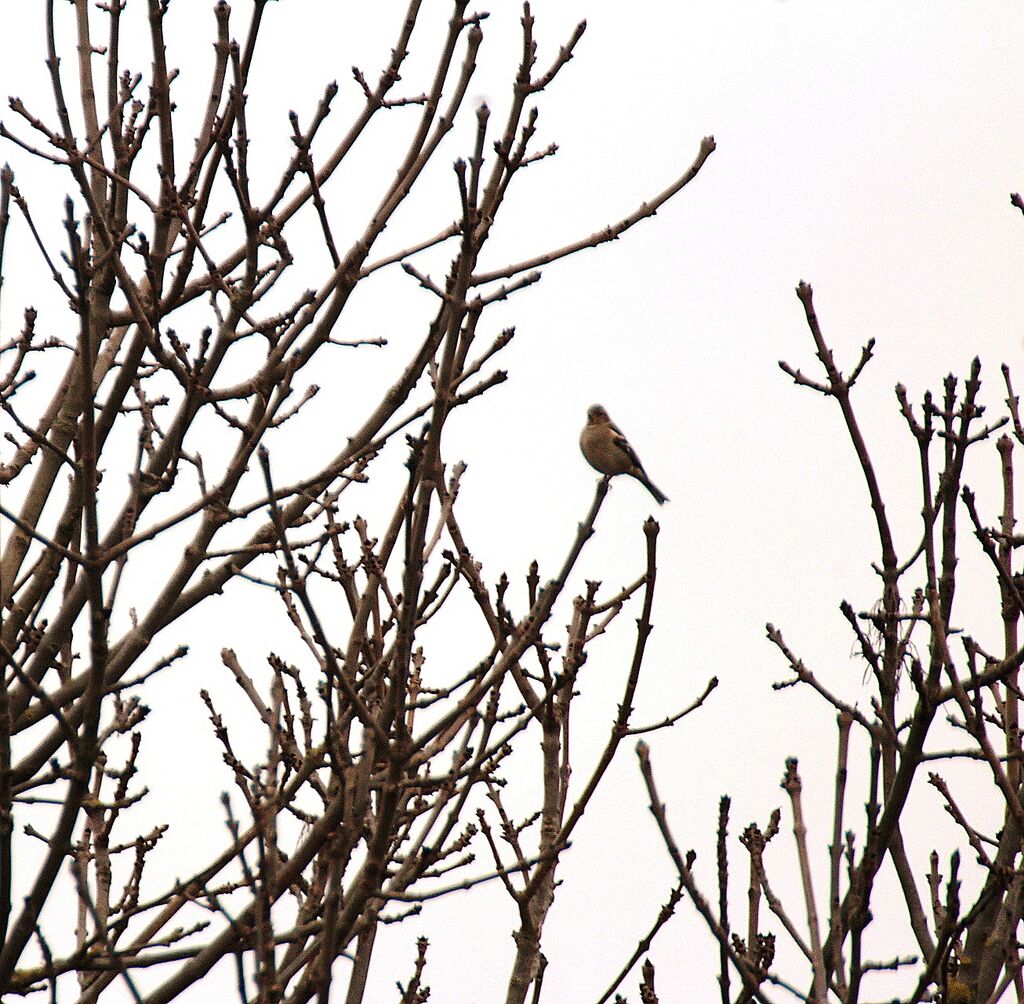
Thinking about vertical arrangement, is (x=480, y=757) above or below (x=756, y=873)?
above

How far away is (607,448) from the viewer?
891cm

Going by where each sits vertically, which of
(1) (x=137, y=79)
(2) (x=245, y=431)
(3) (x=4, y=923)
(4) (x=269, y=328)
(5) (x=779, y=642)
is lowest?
(3) (x=4, y=923)

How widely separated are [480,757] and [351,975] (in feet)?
2.81

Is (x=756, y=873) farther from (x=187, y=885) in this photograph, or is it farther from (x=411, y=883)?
(x=187, y=885)

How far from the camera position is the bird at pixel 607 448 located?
8.88m

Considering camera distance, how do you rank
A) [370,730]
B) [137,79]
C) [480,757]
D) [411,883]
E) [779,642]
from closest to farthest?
[370,730], [480,757], [411,883], [779,642], [137,79]

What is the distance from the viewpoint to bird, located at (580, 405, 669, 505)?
29.1 feet

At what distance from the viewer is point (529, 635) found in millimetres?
3254

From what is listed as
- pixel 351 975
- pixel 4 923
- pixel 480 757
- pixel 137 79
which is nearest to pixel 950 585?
pixel 480 757

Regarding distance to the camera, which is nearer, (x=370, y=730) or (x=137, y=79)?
(x=370, y=730)

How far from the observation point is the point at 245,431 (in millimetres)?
4125

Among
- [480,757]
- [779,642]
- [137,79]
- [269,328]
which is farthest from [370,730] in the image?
[137,79]

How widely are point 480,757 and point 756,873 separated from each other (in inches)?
36.8

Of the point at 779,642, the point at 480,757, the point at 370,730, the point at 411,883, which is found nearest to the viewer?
the point at 370,730
